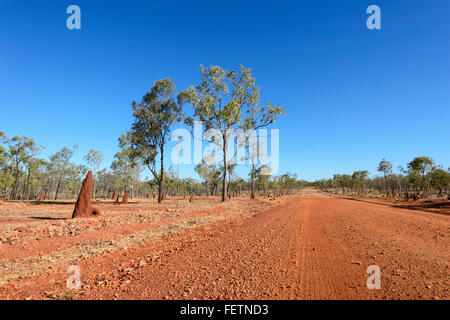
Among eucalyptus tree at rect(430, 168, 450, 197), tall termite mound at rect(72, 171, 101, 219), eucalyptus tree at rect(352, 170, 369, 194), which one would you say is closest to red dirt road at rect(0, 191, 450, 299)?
tall termite mound at rect(72, 171, 101, 219)

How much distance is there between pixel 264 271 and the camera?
4219 mm

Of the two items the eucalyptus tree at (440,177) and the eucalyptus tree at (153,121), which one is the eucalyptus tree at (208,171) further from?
the eucalyptus tree at (440,177)

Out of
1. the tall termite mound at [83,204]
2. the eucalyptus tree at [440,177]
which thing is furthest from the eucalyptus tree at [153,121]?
the eucalyptus tree at [440,177]

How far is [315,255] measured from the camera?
5191 millimetres

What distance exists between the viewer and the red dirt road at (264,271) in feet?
11.1

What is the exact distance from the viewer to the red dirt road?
11.1 feet

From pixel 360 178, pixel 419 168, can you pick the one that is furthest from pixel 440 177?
pixel 360 178

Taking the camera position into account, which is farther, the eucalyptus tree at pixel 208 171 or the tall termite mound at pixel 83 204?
the eucalyptus tree at pixel 208 171

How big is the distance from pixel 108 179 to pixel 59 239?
92677 millimetres

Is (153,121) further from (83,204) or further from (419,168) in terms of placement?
(419,168)

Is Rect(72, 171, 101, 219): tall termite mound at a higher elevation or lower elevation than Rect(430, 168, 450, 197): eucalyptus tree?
lower

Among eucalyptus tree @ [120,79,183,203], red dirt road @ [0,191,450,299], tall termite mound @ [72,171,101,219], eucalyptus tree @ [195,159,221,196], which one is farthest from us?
eucalyptus tree @ [195,159,221,196]

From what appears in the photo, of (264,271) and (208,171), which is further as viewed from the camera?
(208,171)

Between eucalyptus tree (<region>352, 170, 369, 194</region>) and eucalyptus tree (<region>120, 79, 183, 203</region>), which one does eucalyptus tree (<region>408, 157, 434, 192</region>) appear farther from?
eucalyptus tree (<region>120, 79, 183, 203</region>)
